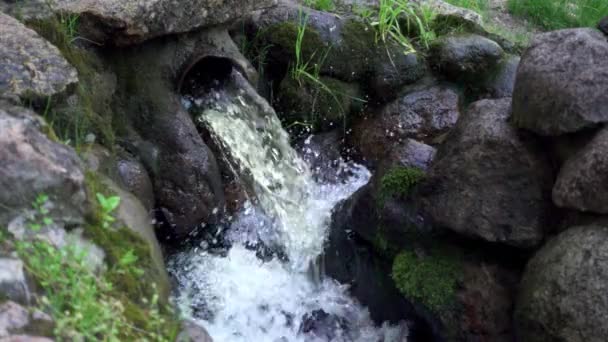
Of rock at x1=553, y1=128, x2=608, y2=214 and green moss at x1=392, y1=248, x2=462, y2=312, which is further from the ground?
rock at x1=553, y1=128, x2=608, y2=214

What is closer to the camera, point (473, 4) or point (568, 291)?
point (568, 291)

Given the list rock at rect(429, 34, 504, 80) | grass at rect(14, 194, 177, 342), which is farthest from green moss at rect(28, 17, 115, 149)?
rock at rect(429, 34, 504, 80)

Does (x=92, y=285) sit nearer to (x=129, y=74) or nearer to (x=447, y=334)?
(x=447, y=334)

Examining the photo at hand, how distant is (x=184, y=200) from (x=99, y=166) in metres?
0.95

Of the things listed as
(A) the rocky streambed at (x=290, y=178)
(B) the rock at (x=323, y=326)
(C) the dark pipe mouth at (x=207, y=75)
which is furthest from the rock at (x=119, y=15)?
(B) the rock at (x=323, y=326)

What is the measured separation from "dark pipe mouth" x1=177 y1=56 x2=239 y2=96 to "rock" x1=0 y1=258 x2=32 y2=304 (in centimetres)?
281

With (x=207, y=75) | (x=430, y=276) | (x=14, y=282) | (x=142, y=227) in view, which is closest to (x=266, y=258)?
(x=430, y=276)

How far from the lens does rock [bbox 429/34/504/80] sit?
5828 mm

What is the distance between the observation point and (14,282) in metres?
2.18

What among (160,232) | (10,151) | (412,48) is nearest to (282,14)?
(412,48)

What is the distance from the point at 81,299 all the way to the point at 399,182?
98.5 inches

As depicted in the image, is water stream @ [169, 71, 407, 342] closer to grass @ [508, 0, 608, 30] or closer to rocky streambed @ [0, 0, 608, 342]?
rocky streambed @ [0, 0, 608, 342]

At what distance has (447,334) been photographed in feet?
12.6

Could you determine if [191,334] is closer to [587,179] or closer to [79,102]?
[79,102]
